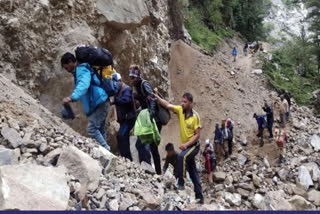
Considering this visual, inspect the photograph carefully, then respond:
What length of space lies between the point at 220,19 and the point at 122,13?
65.3 ft

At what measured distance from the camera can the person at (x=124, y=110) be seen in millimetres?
5320

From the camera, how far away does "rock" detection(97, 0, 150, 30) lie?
9852 mm

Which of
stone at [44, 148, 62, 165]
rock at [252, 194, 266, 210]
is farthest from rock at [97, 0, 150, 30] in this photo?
stone at [44, 148, 62, 165]

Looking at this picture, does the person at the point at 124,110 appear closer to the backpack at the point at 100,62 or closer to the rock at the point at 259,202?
the backpack at the point at 100,62

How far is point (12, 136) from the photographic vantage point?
3.95 meters

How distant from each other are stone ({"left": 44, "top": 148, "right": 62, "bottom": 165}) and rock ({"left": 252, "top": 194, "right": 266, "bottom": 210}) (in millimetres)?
6884

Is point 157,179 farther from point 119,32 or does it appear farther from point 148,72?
point 148,72

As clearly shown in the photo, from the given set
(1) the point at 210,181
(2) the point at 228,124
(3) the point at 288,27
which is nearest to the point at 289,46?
(2) the point at 228,124

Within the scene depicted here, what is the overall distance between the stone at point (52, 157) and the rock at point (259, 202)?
6884mm

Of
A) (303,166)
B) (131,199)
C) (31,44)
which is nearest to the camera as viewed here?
(131,199)

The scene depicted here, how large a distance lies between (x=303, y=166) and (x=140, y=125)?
959 centimetres

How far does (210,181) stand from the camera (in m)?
11.2

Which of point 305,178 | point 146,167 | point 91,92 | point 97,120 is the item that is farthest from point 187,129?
point 305,178

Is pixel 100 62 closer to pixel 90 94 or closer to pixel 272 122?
pixel 90 94
